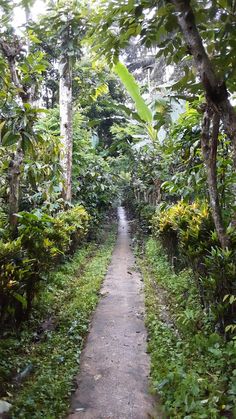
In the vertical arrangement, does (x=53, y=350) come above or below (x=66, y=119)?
below

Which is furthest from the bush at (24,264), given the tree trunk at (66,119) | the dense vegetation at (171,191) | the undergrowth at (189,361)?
the tree trunk at (66,119)

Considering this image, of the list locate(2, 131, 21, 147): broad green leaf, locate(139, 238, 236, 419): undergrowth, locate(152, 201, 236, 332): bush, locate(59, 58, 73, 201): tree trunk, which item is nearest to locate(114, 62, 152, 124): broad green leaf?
locate(152, 201, 236, 332): bush

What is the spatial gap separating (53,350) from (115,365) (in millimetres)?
713

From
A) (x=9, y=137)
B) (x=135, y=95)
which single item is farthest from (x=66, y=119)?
(x=9, y=137)

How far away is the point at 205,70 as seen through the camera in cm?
244

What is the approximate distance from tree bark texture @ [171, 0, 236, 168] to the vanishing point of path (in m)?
2.22

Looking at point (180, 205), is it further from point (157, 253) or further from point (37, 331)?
point (37, 331)

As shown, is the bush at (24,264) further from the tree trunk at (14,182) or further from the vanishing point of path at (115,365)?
the vanishing point of path at (115,365)

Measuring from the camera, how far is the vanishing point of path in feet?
9.68

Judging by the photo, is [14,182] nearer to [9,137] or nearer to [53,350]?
[9,137]

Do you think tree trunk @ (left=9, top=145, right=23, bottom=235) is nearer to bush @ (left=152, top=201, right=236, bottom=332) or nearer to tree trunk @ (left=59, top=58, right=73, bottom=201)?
bush @ (left=152, top=201, right=236, bottom=332)

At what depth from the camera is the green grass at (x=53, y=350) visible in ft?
9.59

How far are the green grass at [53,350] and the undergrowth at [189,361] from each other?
81 centimetres

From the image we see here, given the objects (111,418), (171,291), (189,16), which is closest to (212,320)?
(111,418)
